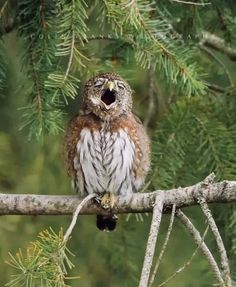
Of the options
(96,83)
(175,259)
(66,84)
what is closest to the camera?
(66,84)

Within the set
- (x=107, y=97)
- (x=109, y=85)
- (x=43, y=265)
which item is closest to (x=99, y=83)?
(x=109, y=85)

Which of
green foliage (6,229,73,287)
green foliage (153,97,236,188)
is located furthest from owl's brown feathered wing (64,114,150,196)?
green foliage (6,229,73,287)

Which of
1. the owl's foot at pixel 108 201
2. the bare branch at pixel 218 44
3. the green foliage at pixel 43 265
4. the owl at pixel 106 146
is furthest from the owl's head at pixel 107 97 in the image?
the green foliage at pixel 43 265

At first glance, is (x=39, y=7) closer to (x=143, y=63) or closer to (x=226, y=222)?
(x=143, y=63)

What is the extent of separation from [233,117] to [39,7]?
1056mm

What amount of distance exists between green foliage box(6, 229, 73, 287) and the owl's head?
1.22 m

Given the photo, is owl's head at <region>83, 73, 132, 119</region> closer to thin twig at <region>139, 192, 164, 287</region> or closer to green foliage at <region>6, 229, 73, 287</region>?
thin twig at <region>139, 192, 164, 287</region>

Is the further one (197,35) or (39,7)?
(197,35)

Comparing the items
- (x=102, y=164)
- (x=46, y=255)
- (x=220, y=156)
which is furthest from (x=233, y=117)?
(x=46, y=255)

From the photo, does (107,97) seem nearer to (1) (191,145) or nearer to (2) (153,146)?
(2) (153,146)

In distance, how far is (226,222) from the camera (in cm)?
419

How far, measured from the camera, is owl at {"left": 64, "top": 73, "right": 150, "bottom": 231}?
158 inches

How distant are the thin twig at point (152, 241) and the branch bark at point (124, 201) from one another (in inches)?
2.0

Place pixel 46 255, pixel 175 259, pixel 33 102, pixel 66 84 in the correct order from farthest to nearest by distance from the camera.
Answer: pixel 175 259, pixel 33 102, pixel 66 84, pixel 46 255
